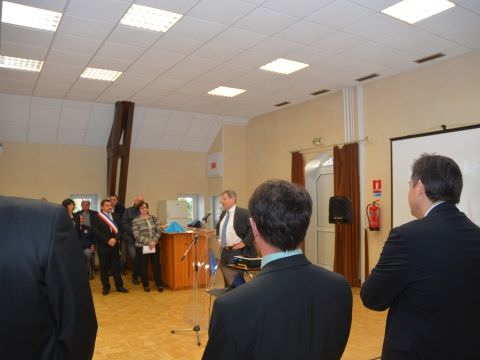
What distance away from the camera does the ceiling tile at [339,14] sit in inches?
166

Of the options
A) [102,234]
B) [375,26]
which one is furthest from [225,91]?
[375,26]

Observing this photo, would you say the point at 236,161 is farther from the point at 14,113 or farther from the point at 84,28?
the point at 84,28

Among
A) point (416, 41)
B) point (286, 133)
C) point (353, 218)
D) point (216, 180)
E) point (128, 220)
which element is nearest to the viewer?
point (416, 41)

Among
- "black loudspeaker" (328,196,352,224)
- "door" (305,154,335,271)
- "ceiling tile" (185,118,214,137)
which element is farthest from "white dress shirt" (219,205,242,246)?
"ceiling tile" (185,118,214,137)

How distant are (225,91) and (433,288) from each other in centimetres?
654

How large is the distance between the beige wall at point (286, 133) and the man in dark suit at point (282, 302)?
651cm

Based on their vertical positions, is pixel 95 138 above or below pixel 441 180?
above

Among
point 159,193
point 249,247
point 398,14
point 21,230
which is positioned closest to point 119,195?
point 159,193

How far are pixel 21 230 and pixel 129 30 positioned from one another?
4.26 m

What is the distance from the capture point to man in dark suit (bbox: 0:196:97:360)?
103 cm

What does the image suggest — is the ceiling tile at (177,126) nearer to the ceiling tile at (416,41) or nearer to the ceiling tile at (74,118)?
the ceiling tile at (74,118)

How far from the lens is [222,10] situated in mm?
4309

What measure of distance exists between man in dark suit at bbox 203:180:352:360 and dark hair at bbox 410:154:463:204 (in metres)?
0.63

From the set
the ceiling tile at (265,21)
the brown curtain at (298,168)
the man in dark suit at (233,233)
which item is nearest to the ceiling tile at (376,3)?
the ceiling tile at (265,21)
